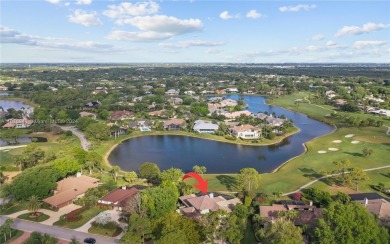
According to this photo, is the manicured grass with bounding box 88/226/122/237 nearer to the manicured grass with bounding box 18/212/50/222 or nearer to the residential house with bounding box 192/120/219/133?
the manicured grass with bounding box 18/212/50/222

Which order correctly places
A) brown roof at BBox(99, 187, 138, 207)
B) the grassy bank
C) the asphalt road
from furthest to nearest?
the grassy bank < brown roof at BBox(99, 187, 138, 207) < the asphalt road

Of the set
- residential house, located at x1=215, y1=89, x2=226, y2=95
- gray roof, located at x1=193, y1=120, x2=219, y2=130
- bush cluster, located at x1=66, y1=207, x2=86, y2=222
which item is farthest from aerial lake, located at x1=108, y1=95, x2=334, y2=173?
residential house, located at x1=215, y1=89, x2=226, y2=95

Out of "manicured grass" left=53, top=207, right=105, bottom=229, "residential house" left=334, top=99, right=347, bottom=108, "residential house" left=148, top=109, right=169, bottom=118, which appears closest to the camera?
"manicured grass" left=53, top=207, right=105, bottom=229

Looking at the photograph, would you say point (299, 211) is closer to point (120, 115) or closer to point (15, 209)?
point (15, 209)

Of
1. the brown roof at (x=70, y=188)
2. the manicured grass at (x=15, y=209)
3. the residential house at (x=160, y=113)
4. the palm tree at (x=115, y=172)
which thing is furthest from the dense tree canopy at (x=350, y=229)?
the residential house at (x=160, y=113)

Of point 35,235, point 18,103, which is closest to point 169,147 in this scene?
point 35,235

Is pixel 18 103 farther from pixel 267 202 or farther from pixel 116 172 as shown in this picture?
pixel 267 202
